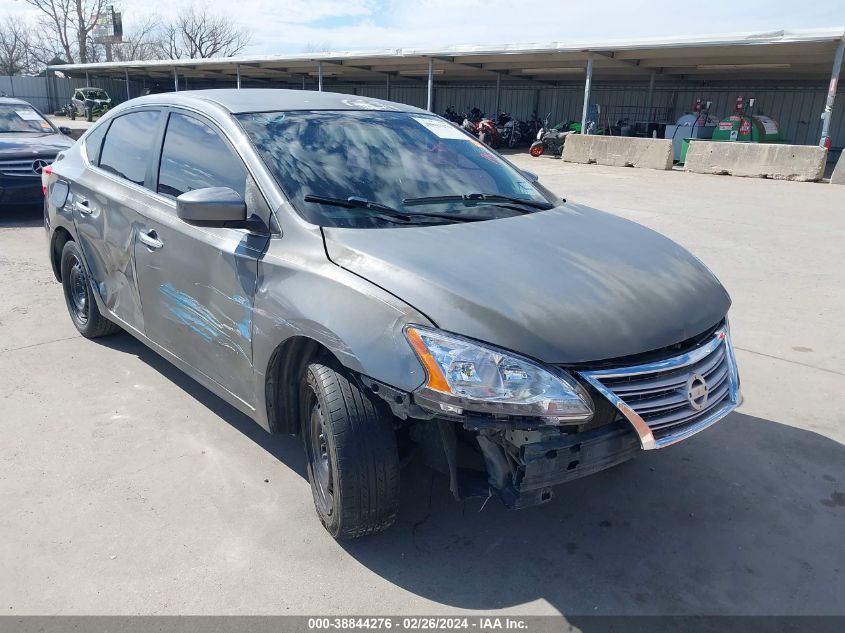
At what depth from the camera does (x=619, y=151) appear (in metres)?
19.5

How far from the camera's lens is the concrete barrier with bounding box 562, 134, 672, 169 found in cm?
1844

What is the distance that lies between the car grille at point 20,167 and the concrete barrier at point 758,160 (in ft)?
50.3

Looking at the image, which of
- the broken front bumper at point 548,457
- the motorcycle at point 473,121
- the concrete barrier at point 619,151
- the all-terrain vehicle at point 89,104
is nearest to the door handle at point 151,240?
the broken front bumper at point 548,457

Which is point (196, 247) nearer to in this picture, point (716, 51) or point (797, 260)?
point (797, 260)

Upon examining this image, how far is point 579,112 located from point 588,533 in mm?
32160

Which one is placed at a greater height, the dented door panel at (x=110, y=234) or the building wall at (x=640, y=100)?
the building wall at (x=640, y=100)

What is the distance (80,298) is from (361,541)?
10.9ft

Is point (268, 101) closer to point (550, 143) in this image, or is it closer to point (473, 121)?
point (550, 143)

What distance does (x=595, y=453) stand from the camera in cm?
243

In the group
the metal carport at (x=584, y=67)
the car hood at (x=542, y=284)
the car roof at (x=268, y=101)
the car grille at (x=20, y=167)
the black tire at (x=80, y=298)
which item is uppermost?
the metal carport at (x=584, y=67)

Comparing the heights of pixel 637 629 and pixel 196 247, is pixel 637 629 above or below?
below

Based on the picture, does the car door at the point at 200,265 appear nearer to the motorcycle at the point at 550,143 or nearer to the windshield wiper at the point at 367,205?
the windshield wiper at the point at 367,205

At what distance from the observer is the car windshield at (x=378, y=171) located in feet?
9.87

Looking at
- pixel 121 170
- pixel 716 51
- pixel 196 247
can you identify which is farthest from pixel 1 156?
pixel 716 51
